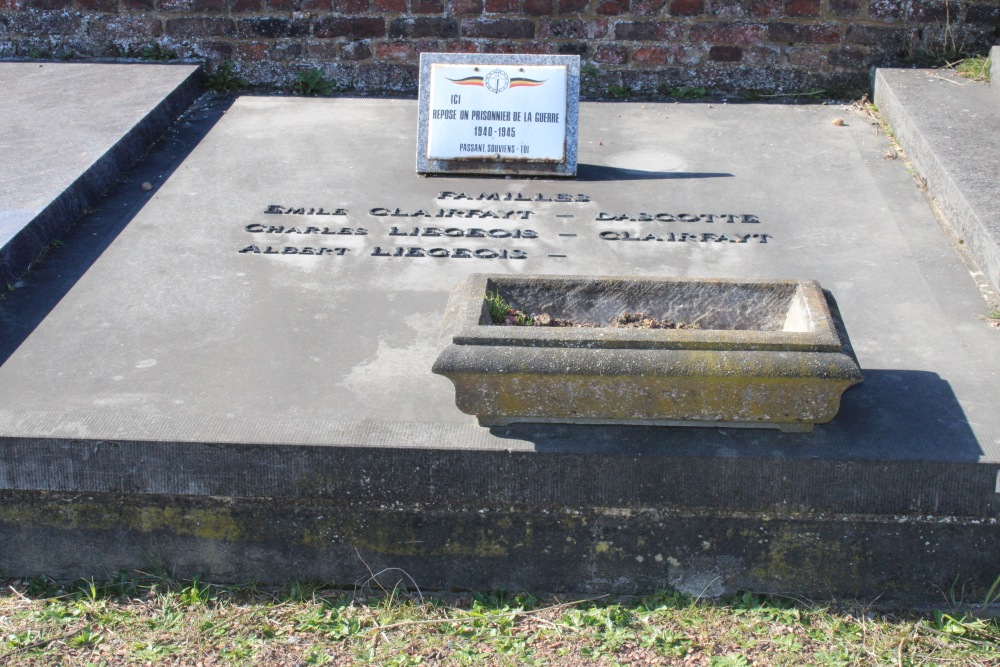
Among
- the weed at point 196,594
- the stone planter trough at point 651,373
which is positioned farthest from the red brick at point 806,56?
the weed at point 196,594

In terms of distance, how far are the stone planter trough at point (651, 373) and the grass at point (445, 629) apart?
1.70 feet

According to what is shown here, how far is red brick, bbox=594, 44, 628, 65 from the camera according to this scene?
5883 millimetres

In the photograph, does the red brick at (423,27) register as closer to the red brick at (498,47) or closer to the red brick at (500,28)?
the red brick at (500,28)

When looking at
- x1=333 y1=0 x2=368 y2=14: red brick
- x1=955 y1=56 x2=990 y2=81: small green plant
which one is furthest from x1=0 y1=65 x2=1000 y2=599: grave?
x1=333 y1=0 x2=368 y2=14: red brick

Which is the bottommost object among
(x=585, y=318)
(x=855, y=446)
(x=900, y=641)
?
(x=900, y=641)

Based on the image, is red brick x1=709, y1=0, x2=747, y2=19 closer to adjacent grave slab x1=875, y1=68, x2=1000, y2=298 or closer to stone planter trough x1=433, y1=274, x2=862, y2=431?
adjacent grave slab x1=875, y1=68, x2=1000, y2=298

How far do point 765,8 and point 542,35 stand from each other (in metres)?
1.22

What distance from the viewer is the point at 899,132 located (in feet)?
16.6

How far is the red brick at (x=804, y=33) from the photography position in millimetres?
5742

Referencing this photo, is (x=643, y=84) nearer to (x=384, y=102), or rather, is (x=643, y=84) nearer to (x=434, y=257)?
(x=384, y=102)

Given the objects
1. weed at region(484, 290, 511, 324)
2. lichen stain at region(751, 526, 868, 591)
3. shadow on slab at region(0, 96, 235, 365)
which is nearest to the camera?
lichen stain at region(751, 526, 868, 591)

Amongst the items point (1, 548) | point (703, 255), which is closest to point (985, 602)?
point (703, 255)

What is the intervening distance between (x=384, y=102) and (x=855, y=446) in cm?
370

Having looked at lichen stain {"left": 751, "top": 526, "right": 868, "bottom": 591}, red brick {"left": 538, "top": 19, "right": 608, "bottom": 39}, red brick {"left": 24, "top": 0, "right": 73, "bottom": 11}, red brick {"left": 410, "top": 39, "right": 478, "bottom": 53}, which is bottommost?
lichen stain {"left": 751, "top": 526, "right": 868, "bottom": 591}
